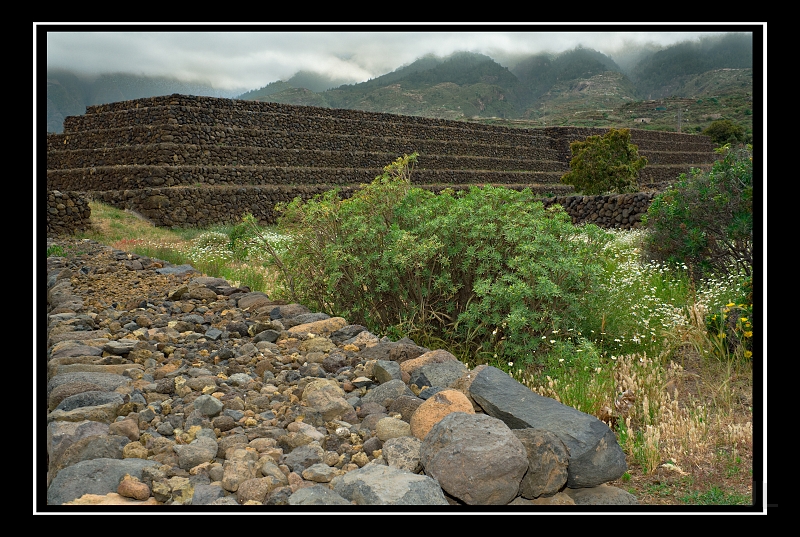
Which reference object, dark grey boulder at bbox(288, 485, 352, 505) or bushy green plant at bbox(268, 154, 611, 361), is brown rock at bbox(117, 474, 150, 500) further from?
bushy green plant at bbox(268, 154, 611, 361)

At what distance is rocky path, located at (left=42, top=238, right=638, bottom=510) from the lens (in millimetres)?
2486

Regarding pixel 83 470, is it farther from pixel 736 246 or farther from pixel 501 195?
pixel 736 246

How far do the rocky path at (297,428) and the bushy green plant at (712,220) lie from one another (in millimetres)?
4462

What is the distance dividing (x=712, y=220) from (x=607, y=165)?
1858 centimetres

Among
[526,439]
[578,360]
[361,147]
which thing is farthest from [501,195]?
[361,147]

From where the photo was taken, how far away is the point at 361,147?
27859 mm

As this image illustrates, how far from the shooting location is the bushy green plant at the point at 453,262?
4.76 meters

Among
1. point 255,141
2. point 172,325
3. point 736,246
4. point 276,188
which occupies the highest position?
point 255,141

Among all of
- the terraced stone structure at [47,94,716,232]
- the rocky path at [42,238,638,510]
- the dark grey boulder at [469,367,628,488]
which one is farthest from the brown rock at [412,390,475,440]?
the terraced stone structure at [47,94,716,232]

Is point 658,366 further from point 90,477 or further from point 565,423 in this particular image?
point 90,477

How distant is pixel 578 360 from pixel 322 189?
1860cm
